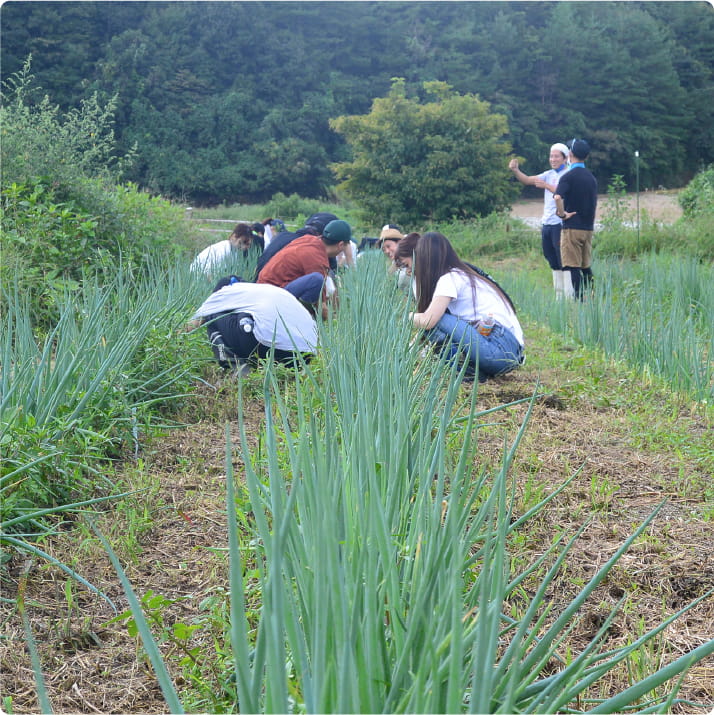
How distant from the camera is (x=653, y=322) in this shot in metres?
3.81

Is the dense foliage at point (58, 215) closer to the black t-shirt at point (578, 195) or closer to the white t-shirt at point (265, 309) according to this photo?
the white t-shirt at point (265, 309)

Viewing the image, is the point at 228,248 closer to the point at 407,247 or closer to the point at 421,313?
the point at 407,247

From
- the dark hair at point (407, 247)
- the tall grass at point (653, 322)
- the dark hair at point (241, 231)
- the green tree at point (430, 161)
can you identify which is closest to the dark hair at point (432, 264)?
the dark hair at point (407, 247)

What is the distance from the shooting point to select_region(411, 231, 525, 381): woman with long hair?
3.65 meters

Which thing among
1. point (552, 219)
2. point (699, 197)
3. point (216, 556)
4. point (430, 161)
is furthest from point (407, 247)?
point (430, 161)

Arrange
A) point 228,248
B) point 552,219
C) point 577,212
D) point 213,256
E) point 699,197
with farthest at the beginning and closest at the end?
point 699,197 < point 552,219 < point 228,248 < point 577,212 < point 213,256

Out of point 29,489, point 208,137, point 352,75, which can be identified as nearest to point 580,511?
point 29,489

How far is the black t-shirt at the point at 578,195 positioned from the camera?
228 inches

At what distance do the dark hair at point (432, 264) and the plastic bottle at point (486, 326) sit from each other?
19 cm

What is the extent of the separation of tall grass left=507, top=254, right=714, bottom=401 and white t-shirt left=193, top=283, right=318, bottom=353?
1.49m

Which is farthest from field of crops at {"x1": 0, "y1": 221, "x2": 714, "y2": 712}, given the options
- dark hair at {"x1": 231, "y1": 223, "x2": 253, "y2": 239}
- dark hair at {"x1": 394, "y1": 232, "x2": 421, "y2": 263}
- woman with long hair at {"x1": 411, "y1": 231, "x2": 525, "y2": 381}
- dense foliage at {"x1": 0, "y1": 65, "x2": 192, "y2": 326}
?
dark hair at {"x1": 231, "y1": 223, "x2": 253, "y2": 239}

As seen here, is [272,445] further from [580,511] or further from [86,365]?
[86,365]

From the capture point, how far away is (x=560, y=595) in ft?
5.78

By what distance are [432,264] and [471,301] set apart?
26cm
